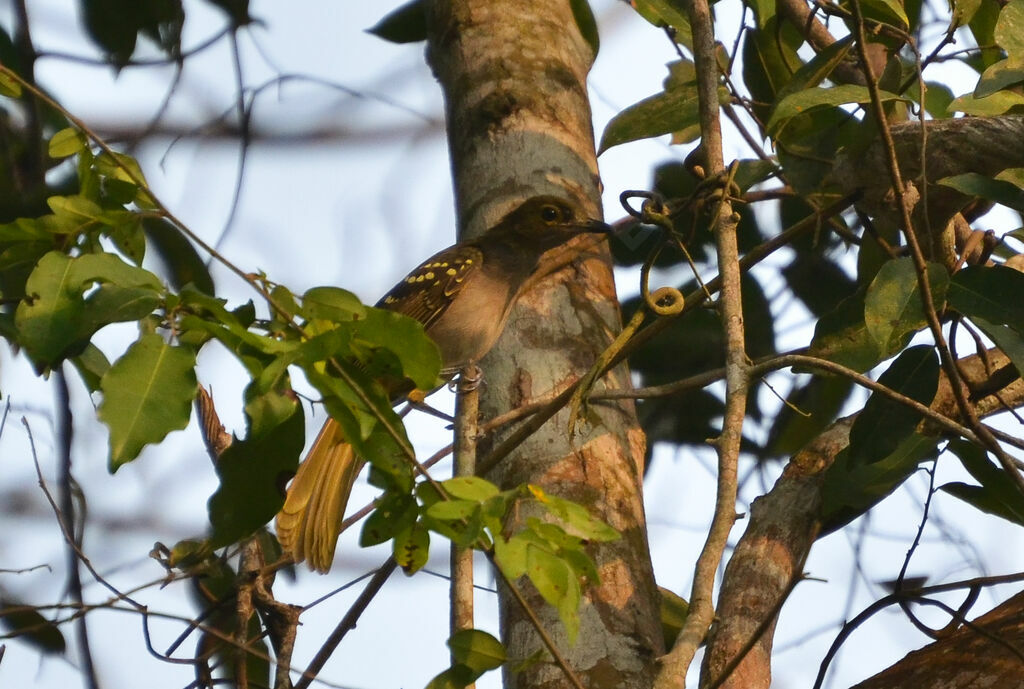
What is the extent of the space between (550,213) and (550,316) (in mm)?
604

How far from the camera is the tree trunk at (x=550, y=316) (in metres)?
3.15

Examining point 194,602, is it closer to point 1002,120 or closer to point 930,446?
point 930,446

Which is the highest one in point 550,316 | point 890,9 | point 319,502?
point 890,9

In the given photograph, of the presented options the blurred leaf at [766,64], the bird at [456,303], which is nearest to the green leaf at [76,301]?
the bird at [456,303]

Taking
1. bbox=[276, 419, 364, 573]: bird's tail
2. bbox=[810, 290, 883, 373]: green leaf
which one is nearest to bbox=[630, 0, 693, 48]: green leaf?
bbox=[810, 290, 883, 373]: green leaf

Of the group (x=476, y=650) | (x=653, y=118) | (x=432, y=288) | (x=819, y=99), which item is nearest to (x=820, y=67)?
(x=819, y=99)

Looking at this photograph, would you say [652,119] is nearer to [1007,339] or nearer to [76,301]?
[1007,339]

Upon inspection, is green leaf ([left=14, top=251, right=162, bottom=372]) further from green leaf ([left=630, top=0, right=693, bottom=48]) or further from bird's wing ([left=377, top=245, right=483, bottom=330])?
bird's wing ([left=377, top=245, right=483, bottom=330])

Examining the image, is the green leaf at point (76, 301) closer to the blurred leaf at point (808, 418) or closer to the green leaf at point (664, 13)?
the green leaf at point (664, 13)

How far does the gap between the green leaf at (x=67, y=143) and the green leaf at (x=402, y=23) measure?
2575mm

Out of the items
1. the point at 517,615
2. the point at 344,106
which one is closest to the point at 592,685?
the point at 517,615

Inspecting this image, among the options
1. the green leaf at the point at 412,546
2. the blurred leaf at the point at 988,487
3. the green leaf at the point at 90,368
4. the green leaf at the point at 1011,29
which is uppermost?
the green leaf at the point at 1011,29

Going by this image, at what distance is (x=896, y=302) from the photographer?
9.98 feet

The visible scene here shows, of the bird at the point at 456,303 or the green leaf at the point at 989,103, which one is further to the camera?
the bird at the point at 456,303
